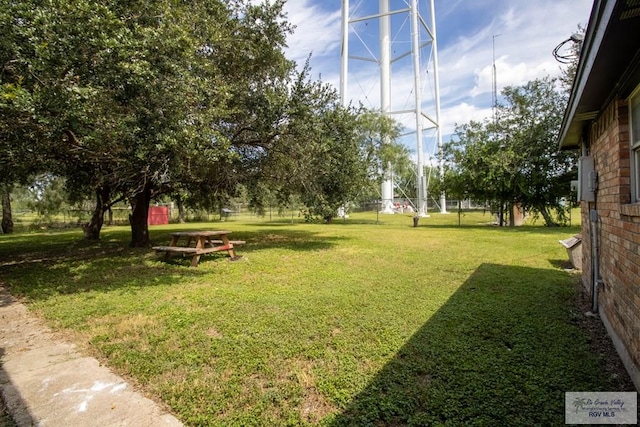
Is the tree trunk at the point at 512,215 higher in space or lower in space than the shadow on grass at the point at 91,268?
higher

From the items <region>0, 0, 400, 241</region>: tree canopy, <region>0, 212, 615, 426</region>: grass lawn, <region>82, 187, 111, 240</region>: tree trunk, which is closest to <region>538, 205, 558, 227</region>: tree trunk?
<region>0, 212, 615, 426</region>: grass lawn

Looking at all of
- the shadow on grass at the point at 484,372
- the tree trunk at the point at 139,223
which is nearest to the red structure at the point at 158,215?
the tree trunk at the point at 139,223

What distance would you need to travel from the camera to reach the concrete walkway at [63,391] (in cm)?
225

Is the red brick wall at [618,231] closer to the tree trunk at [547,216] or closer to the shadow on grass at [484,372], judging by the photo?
the shadow on grass at [484,372]

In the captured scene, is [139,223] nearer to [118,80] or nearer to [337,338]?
[118,80]

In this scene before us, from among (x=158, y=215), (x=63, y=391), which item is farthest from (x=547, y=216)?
(x=158, y=215)

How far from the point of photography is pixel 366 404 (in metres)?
2.37

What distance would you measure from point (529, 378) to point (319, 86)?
25.9 ft

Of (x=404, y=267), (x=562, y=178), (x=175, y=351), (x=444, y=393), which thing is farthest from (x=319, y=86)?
(x=562, y=178)

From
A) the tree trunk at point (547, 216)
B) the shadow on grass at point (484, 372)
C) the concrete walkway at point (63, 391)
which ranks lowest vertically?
the shadow on grass at point (484, 372)

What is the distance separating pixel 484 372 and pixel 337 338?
1.35 metres

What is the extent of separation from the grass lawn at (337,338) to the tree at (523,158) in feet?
34.3

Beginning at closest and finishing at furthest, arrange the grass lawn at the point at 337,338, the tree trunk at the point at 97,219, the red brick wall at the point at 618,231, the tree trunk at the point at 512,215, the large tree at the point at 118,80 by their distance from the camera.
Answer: the grass lawn at the point at 337,338, the red brick wall at the point at 618,231, the large tree at the point at 118,80, the tree trunk at the point at 97,219, the tree trunk at the point at 512,215

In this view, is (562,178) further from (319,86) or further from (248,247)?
(248,247)
